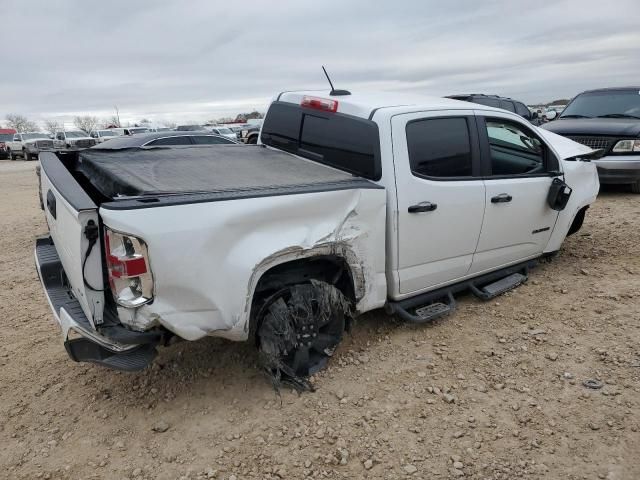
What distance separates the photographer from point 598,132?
7.96 meters

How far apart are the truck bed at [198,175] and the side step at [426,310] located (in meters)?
0.96

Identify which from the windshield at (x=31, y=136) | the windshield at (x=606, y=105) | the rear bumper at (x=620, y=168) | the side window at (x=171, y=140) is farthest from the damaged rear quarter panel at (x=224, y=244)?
the windshield at (x=31, y=136)

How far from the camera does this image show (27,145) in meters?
27.7

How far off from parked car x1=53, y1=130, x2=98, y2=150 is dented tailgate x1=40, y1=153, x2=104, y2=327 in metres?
23.9

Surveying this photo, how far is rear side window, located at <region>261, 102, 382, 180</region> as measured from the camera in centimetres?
328

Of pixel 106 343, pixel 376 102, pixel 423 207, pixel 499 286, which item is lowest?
pixel 499 286

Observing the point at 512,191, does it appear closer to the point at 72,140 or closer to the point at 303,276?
the point at 303,276

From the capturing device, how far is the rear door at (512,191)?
3.83 meters

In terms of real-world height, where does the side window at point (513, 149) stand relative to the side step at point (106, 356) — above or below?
above

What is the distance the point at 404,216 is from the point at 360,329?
3.45 ft

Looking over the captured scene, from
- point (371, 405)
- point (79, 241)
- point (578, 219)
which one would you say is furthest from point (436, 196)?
point (578, 219)

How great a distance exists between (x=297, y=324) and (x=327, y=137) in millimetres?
1489

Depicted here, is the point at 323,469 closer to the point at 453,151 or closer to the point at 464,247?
the point at 464,247

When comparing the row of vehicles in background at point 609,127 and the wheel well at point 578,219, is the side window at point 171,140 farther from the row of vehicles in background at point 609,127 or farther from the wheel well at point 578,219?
the wheel well at point 578,219
